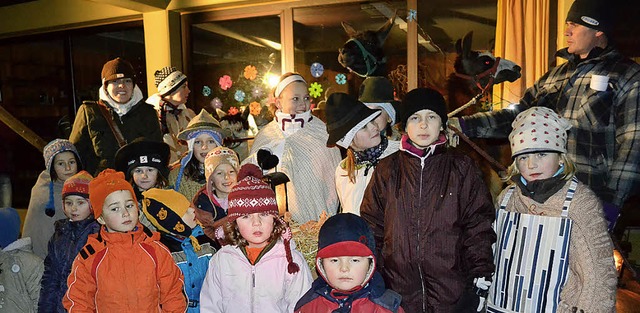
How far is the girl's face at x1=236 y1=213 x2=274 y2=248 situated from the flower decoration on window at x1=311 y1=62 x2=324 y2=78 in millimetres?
4302

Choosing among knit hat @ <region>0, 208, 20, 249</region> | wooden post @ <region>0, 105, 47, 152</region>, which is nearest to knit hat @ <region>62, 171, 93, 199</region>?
knit hat @ <region>0, 208, 20, 249</region>

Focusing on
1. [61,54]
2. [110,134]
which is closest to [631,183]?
[110,134]

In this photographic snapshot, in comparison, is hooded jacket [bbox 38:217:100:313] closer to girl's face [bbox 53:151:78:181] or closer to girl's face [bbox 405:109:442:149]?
girl's face [bbox 53:151:78:181]

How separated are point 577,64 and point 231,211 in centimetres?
228

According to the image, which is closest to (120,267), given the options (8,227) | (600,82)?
(8,227)

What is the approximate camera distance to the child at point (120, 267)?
290 centimetres

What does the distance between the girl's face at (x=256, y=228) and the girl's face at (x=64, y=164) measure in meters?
2.13

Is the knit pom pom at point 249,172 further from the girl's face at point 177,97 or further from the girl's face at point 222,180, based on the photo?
the girl's face at point 177,97

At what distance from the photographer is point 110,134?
4703 millimetres

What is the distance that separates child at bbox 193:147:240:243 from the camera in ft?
10.6

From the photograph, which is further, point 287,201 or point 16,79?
point 16,79

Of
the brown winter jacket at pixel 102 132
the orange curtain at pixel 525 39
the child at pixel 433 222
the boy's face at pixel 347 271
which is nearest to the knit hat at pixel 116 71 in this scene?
the brown winter jacket at pixel 102 132

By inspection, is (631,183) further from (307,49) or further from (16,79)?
(16,79)

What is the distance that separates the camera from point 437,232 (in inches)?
106
